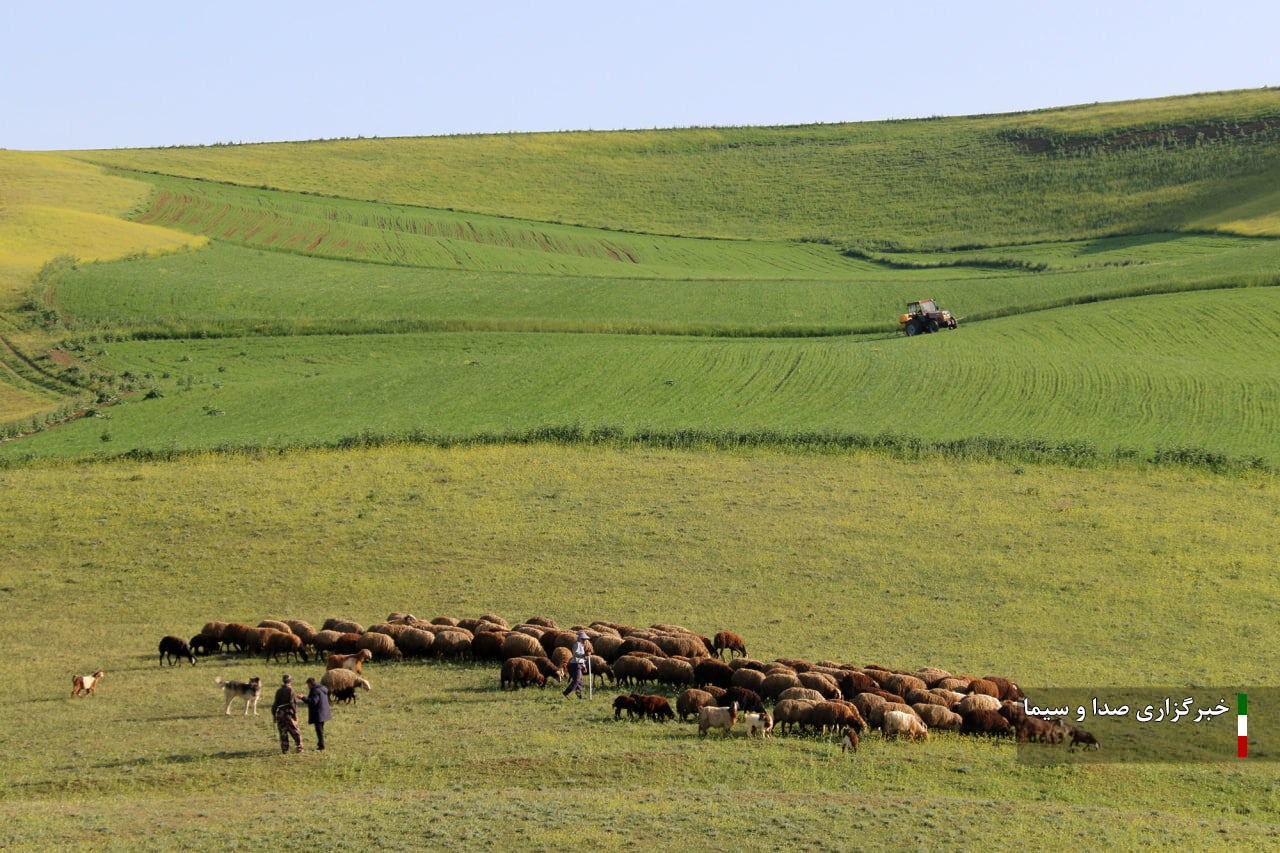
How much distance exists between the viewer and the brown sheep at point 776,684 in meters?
22.2

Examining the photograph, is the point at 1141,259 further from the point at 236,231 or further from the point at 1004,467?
the point at 236,231

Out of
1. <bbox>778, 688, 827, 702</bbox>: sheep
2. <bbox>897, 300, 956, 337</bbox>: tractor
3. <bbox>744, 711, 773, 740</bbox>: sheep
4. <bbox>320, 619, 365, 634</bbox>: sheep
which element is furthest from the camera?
<bbox>897, 300, 956, 337</bbox>: tractor

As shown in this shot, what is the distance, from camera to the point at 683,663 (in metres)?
23.7

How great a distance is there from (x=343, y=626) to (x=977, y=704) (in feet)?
45.4

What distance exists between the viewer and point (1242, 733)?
20766mm

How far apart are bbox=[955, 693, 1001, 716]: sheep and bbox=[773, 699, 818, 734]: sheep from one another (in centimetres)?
262

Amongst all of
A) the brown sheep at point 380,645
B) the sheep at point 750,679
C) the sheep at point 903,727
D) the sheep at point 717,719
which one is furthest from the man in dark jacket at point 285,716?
the sheep at point 903,727

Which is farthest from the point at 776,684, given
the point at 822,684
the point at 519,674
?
the point at 519,674

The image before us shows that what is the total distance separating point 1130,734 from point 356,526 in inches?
908

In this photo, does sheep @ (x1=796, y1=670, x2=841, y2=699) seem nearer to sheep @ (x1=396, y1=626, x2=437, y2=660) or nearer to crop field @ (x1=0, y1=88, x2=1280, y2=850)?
crop field @ (x1=0, y1=88, x2=1280, y2=850)

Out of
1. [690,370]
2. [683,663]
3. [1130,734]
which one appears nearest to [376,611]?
[683,663]

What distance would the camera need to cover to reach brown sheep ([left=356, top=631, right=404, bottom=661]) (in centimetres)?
2556

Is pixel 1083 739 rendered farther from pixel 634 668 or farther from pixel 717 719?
pixel 634 668

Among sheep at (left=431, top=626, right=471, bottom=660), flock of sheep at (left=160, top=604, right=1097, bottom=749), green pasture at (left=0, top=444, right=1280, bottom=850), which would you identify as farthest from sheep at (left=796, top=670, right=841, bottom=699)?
sheep at (left=431, top=626, right=471, bottom=660)
